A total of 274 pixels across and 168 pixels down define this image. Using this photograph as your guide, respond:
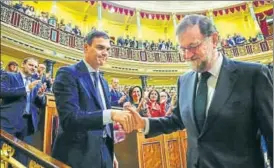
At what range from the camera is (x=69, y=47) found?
8.62 meters

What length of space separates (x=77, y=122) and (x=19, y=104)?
1522mm

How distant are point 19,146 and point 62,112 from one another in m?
0.31

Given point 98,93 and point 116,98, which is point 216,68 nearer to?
point 98,93

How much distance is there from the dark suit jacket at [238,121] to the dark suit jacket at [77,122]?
55cm

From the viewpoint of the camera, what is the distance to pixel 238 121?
98 cm

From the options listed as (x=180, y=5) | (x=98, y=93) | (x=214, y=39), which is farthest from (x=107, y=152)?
(x=180, y=5)

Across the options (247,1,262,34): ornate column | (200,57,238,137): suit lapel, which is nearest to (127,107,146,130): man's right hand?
(200,57,238,137): suit lapel

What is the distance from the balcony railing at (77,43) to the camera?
6997 mm

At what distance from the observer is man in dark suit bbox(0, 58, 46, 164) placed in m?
2.39

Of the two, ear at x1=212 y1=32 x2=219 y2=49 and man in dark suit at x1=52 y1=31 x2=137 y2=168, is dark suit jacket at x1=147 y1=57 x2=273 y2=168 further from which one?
man in dark suit at x1=52 y1=31 x2=137 y2=168

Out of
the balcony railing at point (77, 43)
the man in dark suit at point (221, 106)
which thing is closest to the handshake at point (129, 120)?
the man in dark suit at point (221, 106)

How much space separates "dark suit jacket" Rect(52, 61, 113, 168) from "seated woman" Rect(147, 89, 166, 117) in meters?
1.74

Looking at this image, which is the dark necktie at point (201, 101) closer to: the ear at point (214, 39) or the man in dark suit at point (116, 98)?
the ear at point (214, 39)

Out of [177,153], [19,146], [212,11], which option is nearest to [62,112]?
[19,146]
